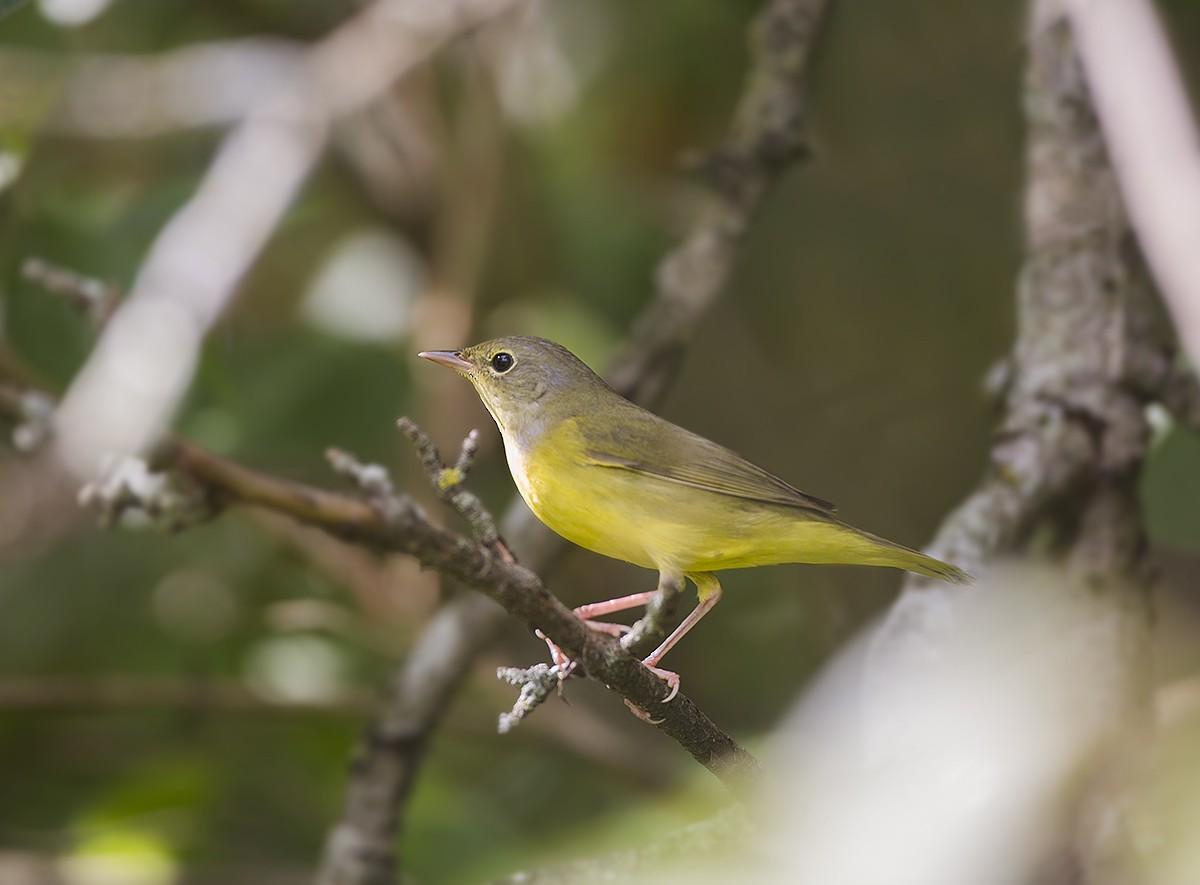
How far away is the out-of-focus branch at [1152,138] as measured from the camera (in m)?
2.08

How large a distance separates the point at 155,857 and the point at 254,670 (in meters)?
0.86

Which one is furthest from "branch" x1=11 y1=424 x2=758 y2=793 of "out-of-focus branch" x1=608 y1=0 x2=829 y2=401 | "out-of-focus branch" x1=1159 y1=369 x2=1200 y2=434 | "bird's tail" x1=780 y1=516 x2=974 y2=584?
"out-of-focus branch" x1=1159 y1=369 x2=1200 y2=434

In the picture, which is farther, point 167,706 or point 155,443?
point 167,706

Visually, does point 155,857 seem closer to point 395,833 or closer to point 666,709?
point 395,833

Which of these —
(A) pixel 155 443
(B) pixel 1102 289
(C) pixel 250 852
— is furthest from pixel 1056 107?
(C) pixel 250 852

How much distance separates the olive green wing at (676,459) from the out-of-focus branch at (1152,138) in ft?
2.22

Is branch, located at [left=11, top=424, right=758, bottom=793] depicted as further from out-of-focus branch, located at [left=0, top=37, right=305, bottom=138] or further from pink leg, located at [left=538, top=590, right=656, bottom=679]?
out-of-focus branch, located at [left=0, top=37, right=305, bottom=138]

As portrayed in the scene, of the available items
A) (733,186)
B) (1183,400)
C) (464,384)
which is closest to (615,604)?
(1183,400)

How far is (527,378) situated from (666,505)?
2.00 feet

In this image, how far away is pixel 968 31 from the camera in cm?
528

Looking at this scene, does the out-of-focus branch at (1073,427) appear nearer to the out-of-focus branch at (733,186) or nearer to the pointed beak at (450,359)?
A: the out-of-focus branch at (733,186)

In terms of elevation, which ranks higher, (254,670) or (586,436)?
(586,436)

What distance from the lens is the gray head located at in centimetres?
270

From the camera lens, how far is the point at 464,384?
4801mm
